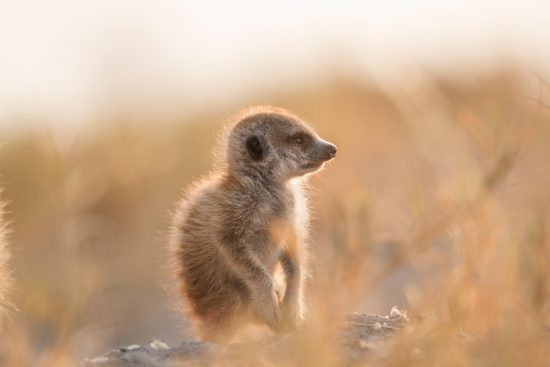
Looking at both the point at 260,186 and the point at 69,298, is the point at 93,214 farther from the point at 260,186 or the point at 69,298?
the point at 69,298

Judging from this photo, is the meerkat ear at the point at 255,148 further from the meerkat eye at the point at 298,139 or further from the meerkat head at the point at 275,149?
the meerkat eye at the point at 298,139

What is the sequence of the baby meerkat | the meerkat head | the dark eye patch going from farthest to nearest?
1. the dark eye patch
2. the meerkat head
3. the baby meerkat

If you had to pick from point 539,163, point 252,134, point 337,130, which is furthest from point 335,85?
point 252,134

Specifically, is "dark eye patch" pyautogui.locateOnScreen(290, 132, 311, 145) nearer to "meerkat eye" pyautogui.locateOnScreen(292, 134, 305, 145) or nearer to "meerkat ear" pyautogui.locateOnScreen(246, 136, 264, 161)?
"meerkat eye" pyautogui.locateOnScreen(292, 134, 305, 145)

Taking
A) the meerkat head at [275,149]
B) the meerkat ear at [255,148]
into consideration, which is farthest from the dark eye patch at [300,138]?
the meerkat ear at [255,148]

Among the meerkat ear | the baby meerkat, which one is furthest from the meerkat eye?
the meerkat ear

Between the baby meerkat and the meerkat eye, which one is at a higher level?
the meerkat eye

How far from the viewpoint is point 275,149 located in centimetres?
542

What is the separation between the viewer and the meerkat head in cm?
534

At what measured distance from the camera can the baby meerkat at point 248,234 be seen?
4688mm

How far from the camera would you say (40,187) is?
36.1 feet

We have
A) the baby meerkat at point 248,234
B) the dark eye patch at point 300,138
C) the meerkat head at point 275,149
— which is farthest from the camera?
the dark eye patch at point 300,138

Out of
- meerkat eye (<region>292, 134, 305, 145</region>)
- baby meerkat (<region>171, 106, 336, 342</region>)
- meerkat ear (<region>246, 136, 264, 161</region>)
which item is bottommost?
baby meerkat (<region>171, 106, 336, 342</region>)

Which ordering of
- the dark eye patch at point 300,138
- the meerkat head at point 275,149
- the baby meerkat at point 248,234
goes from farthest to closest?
the dark eye patch at point 300,138 < the meerkat head at point 275,149 < the baby meerkat at point 248,234
